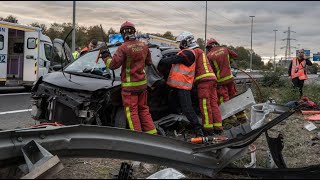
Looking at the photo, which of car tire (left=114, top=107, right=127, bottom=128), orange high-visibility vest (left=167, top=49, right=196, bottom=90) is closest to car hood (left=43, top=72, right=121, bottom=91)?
car tire (left=114, top=107, right=127, bottom=128)

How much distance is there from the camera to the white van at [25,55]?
15367 mm

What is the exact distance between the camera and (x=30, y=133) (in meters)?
3.45

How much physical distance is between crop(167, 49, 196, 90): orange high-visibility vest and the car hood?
0.99 meters

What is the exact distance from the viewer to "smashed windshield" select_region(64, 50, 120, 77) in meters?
6.01

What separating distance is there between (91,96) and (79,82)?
426 millimetres

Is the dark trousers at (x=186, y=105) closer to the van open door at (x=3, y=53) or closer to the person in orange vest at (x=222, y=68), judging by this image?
the person in orange vest at (x=222, y=68)

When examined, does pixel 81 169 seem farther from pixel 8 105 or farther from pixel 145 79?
pixel 8 105

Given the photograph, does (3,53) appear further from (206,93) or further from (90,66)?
(206,93)

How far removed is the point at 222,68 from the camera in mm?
7457

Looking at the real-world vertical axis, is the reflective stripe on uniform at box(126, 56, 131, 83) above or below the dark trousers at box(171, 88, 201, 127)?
above

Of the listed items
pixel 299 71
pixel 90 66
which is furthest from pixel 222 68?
pixel 299 71

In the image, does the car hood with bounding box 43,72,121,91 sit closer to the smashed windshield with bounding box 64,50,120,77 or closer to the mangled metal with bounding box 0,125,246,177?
the smashed windshield with bounding box 64,50,120,77

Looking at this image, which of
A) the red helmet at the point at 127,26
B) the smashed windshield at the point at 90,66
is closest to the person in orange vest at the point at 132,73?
the red helmet at the point at 127,26

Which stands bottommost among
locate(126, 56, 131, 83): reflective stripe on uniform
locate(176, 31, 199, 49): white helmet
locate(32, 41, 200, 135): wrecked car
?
locate(32, 41, 200, 135): wrecked car
